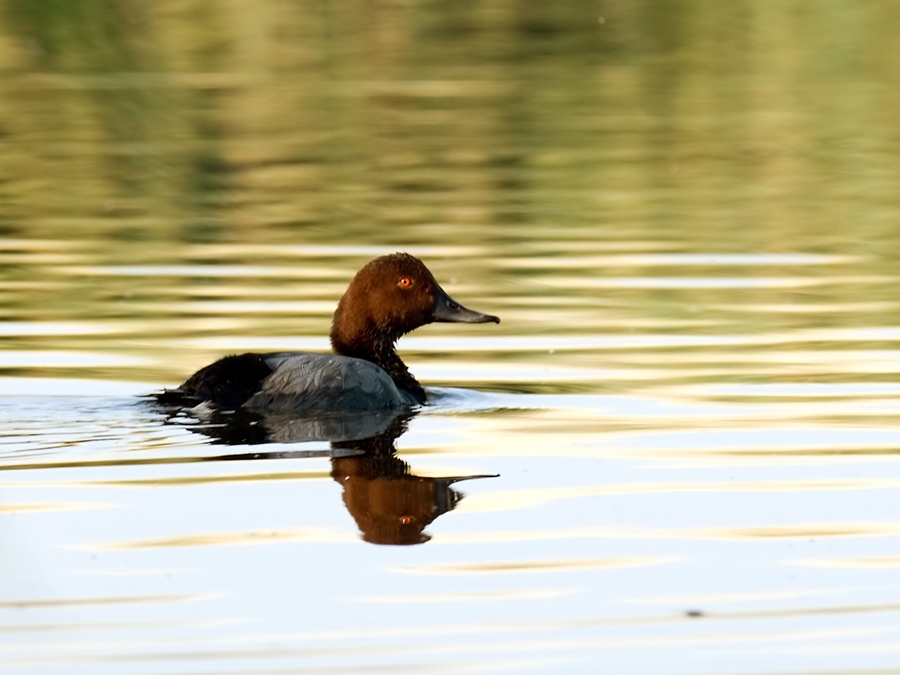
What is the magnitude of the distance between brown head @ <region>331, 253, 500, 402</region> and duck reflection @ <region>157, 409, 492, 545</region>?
3.12ft

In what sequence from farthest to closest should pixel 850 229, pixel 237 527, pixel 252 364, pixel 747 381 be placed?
pixel 850 229 → pixel 747 381 → pixel 252 364 → pixel 237 527

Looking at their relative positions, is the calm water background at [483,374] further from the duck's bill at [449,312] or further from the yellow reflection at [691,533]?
the duck's bill at [449,312]

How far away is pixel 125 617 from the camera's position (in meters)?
5.61

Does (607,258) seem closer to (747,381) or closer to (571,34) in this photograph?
(747,381)

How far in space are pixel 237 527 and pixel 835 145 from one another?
A: 632 inches

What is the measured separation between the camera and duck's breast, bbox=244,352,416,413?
9.00 m

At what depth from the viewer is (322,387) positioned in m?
9.11

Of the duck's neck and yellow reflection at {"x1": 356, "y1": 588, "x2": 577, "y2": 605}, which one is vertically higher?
yellow reflection at {"x1": 356, "y1": 588, "x2": 577, "y2": 605}

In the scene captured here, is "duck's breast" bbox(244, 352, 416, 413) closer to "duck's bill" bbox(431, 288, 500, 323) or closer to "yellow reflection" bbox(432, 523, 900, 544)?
"duck's bill" bbox(431, 288, 500, 323)

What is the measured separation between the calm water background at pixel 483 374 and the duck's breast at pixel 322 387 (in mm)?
306

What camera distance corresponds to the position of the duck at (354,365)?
893 cm

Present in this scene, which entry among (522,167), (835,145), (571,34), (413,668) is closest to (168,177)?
(522,167)

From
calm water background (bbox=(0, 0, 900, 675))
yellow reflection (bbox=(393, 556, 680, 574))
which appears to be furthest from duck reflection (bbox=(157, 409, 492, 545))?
yellow reflection (bbox=(393, 556, 680, 574))

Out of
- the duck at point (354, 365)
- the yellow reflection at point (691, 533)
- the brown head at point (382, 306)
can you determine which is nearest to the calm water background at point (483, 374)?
the yellow reflection at point (691, 533)
